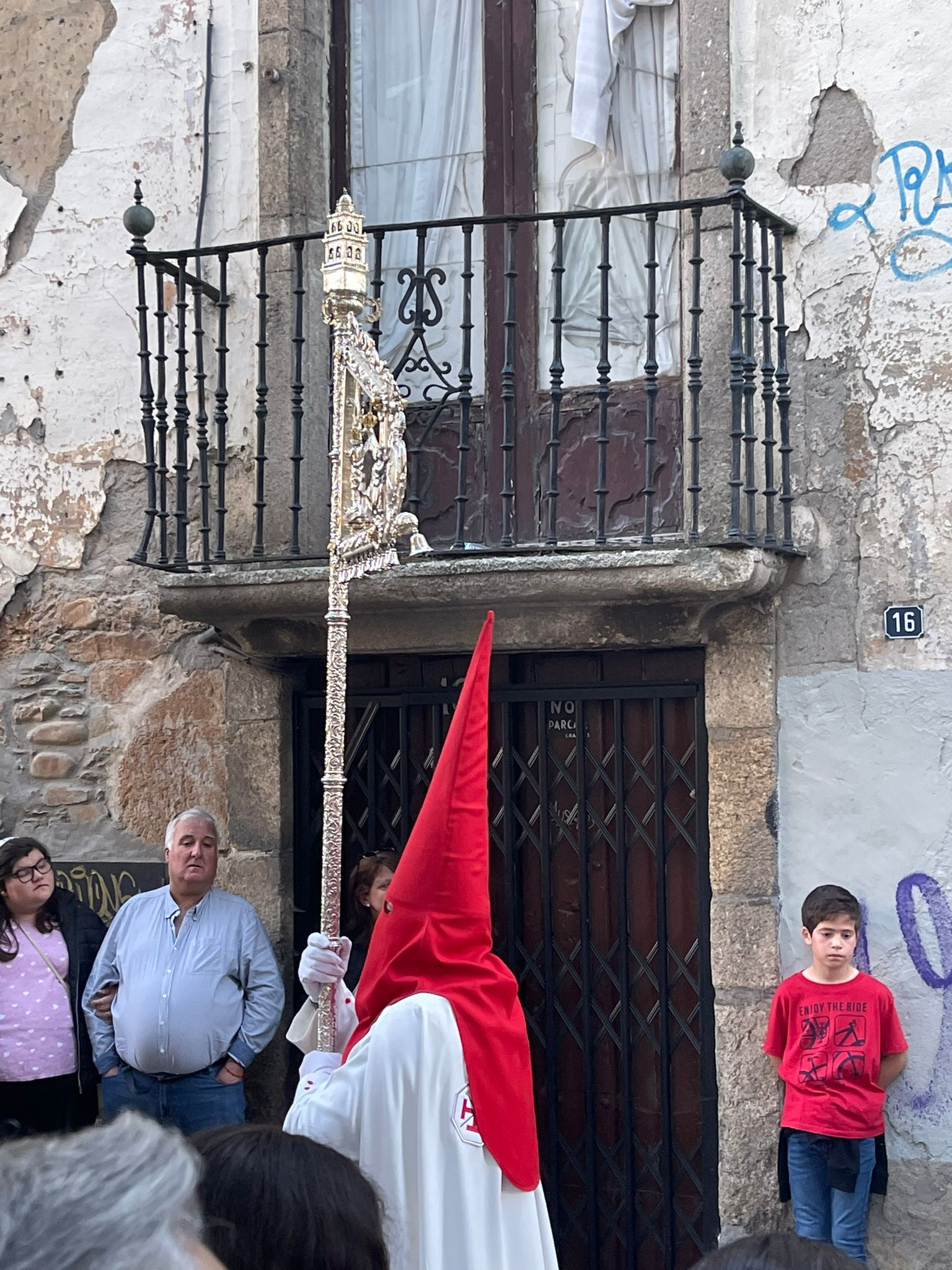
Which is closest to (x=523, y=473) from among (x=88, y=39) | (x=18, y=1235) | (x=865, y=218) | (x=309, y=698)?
(x=309, y=698)

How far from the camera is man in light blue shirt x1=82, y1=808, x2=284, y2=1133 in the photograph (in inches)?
194

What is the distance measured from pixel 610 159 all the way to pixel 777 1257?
439 cm

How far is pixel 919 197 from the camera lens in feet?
15.6

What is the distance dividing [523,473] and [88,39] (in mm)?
2331

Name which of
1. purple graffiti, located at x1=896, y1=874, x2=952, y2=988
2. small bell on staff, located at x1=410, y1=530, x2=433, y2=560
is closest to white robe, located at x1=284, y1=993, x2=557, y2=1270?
small bell on staff, located at x1=410, y1=530, x2=433, y2=560

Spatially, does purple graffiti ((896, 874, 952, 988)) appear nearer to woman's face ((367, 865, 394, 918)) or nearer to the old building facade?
the old building facade

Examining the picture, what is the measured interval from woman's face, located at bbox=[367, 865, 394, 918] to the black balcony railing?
104 centimetres

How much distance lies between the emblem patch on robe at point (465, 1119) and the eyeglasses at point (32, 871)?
7.65 ft

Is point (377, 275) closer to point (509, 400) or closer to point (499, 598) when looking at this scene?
point (509, 400)

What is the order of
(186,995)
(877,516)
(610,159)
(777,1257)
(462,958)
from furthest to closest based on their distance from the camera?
(610,159)
(186,995)
(877,516)
(462,958)
(777,1257)

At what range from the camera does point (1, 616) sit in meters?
5.83

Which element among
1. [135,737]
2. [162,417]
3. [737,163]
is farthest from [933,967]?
[162,417]

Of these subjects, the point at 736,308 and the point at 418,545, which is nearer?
the point at 418,545

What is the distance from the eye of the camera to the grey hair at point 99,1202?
113 centimetres
